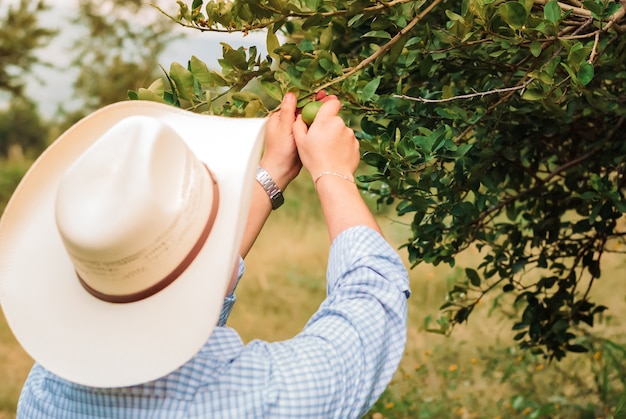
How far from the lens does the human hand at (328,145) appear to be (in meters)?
1.37

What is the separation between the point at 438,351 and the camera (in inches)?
172

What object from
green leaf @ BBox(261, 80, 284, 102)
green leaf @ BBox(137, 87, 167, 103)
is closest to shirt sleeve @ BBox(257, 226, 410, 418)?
green leaf @ BBox(261, 80, 284, 102)

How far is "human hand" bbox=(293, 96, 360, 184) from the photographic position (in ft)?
4.50

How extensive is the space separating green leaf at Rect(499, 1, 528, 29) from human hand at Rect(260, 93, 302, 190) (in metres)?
0.45

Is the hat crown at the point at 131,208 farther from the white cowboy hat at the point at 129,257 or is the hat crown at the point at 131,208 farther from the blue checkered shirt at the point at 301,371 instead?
the blue checkered shirt at the point at 301,371

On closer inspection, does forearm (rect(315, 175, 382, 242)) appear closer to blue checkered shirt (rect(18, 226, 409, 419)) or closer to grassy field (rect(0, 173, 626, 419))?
blue checkered shirt (rect(18, 226, 409, 419))

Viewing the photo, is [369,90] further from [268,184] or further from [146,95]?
[146,95]

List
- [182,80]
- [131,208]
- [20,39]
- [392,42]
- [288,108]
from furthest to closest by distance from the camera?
[20,39]
[392,42]
[182,80]
[288,108]
[131,208]

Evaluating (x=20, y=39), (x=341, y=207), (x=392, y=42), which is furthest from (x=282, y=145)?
(x=20, y=39)

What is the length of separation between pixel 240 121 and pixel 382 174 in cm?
46

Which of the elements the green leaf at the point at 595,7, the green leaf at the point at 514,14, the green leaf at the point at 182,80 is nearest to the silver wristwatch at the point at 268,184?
the green leaf at the point at 182,80

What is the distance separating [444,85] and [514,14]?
0.51 meters

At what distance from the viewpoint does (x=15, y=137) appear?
8297 millimetres

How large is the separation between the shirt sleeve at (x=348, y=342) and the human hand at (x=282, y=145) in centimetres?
25
